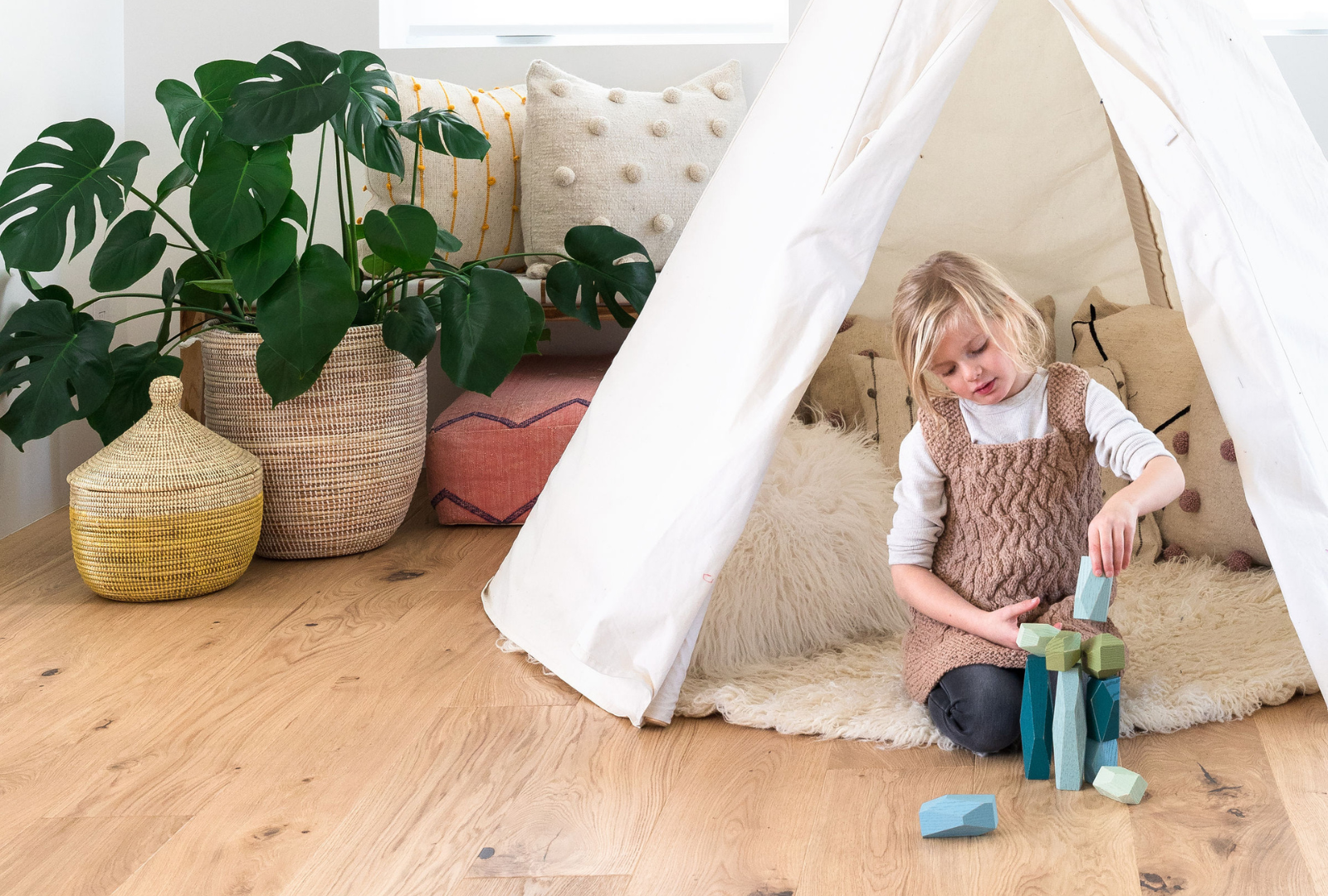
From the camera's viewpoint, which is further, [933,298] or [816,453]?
[816,453]

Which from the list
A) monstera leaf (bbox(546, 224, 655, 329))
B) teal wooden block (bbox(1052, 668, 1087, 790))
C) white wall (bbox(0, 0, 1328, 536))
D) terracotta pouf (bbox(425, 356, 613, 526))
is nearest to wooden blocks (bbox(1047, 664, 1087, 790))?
teal wooden block (bbox(1052, 668, 1087, 790))

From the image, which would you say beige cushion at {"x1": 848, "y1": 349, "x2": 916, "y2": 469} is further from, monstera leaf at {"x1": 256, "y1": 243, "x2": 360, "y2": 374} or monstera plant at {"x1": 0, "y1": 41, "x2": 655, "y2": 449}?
monstera leaf at {"x1": 256, "y1": 243, "x2": 360, "y2": 374}

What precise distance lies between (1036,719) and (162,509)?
132 centimetres

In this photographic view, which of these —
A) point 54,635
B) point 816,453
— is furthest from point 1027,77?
point 54,635

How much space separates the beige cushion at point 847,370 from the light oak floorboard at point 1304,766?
3.03ft

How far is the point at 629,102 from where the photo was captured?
94.6 inches

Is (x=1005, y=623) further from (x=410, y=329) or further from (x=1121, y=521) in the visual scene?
(x=410, y=329)

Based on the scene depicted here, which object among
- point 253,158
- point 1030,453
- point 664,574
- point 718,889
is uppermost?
point 253,158

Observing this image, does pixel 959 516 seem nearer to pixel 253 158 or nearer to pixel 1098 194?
pixel 1098 194

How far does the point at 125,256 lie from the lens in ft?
6.00

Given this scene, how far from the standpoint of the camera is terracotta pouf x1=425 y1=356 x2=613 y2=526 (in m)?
2.20

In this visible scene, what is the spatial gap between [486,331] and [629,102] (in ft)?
2.68

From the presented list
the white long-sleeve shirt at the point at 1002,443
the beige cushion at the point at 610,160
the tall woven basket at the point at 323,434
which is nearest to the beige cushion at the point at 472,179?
the beige cushion at the point at 610,160

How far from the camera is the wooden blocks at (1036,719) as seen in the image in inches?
44.4
